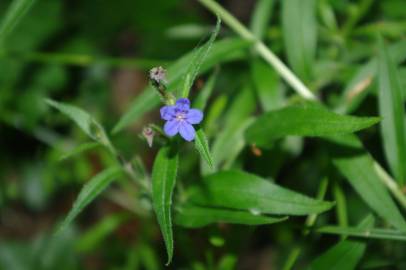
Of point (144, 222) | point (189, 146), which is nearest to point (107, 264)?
point (144, 222)

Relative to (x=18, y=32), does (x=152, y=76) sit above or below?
below

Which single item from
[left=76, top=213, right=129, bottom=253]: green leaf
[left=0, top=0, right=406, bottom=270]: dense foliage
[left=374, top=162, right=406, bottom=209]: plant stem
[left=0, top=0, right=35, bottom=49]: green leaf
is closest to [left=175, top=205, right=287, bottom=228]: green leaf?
[left=0, top=0, right=406, bottom=270]: dense foliage

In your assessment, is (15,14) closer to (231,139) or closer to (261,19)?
(231,139)

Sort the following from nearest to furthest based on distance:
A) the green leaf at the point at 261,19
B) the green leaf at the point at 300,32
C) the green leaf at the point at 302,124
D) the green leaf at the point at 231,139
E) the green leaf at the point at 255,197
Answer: the green leaf at the point at 302,124
the green leaf at the point at 255,197
the green leaf at the point at 231,139
the green leaf at the point at 300,32
the green leaf at the point at 261,19

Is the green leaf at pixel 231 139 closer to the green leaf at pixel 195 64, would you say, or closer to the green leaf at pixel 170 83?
the green leaf at pixel 170 83

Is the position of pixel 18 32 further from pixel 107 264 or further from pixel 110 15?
pixel 107 264

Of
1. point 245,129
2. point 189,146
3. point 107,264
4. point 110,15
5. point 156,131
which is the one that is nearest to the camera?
point 156,131

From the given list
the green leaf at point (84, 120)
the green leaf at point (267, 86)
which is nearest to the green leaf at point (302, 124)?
the green leaf at point (267, 86)

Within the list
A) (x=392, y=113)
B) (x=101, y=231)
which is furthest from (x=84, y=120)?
(x=101, y=231)
